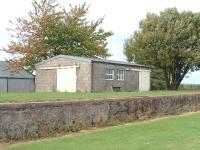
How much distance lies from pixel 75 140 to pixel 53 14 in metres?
42.9

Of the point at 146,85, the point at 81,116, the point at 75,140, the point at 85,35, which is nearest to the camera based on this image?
the point at 75,140

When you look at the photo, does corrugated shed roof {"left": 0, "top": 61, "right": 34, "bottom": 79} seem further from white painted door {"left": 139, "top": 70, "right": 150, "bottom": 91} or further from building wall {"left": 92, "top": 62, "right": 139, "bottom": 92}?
building wall {"left": 92, "top": 62, "right": 139, "bottom": 92}

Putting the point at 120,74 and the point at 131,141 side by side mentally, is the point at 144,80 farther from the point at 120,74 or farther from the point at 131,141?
the point at 131,141

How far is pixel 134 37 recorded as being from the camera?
5541cm

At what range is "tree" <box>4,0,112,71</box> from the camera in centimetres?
5200

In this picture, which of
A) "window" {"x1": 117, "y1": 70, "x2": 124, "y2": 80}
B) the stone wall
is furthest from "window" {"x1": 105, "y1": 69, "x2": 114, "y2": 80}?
the stone wall

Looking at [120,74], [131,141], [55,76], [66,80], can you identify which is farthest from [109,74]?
[131,141]

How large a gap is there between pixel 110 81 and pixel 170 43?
55.1 feet

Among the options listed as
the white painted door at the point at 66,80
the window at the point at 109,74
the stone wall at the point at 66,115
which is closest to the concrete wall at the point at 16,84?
the white painted door at the point at 66,80

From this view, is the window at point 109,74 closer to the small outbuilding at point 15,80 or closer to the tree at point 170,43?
the tree at point 170,43

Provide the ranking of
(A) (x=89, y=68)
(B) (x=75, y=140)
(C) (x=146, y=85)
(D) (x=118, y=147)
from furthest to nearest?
(C) (x=146, y=85) < (A) (x=89, y=68) < (B) (x=75, y=140) < (D) (x=118, y=147)

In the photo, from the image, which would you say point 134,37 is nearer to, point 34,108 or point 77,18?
point 77,18

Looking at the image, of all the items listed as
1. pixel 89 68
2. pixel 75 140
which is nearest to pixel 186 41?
pixel 89 68

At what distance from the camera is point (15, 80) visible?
53.4 meters
